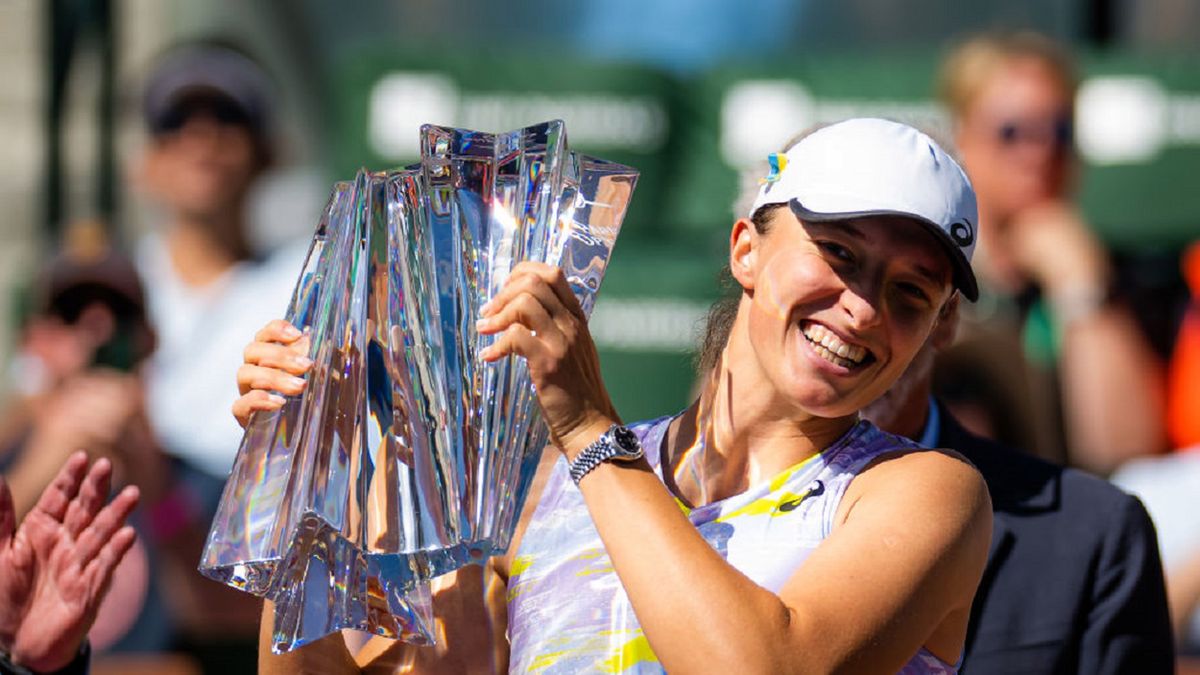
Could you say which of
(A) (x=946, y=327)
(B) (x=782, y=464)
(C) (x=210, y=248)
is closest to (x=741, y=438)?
(B) (x=782, y=464)

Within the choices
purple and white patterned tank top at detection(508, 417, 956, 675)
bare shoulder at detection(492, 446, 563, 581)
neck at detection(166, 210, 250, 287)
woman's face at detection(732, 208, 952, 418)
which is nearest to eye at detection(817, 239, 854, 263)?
woman's face at detection(732, 208, 952, 418)

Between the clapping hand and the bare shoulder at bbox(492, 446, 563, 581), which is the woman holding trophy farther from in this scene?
the clapping hand

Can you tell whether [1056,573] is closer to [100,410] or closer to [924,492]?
[924,492]

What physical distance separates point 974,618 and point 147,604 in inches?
97.4

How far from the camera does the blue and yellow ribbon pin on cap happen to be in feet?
6.75

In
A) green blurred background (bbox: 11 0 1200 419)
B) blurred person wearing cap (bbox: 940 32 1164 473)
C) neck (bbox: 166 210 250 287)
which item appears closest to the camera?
blurred person wearing cap (bbox: 940 32 1164 473)

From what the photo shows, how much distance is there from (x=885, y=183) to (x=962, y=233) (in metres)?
0.10

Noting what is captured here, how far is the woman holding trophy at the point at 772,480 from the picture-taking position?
1813 millimetres

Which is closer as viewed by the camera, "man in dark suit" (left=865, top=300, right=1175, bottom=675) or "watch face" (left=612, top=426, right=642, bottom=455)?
"watch face" (left=612, top=426, right=642, bottom=455)

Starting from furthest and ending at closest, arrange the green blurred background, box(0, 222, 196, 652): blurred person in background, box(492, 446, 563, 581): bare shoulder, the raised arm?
1. the green blurred background
2. box(0, 222, 196, 652): blurred person in background
3. box(492, 446, 563, 581): bare shoulder
4. the raised arm

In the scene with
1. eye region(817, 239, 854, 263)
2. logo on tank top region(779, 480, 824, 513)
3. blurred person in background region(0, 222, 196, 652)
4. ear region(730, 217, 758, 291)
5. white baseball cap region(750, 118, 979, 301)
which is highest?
white baseball cap region(750, 118, 979, 301)

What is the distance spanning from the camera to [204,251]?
4.84 meters

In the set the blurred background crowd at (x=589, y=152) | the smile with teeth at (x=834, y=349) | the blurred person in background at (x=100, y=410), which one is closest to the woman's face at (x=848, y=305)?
the smile with teeth at (x=834, y=349)

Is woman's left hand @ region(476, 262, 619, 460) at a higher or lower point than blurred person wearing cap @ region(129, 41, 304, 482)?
higher
